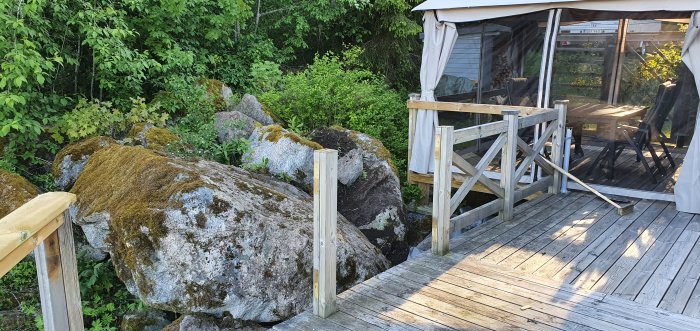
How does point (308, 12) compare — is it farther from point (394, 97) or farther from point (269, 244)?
point (269, 244)

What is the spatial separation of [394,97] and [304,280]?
546cm

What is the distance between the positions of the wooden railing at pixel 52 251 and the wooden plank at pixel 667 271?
3.23 m

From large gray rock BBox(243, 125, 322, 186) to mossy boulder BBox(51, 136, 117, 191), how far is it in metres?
1.56

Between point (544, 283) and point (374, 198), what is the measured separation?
2237 mm

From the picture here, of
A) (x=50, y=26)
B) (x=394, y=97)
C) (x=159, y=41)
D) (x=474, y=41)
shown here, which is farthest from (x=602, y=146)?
(x=50, y=26)

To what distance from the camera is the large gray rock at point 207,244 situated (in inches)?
141

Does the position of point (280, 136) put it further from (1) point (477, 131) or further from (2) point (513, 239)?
(2) point (513, 239)

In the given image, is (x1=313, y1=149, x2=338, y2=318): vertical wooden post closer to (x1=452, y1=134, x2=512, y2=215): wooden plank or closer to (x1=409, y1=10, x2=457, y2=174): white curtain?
(x1=452, y1=134, x2=512, y2=215): wooden plank

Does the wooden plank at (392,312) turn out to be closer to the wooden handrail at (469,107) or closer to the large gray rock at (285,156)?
the large gray rock at (285,156)

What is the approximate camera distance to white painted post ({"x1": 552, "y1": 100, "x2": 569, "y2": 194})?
583 cm

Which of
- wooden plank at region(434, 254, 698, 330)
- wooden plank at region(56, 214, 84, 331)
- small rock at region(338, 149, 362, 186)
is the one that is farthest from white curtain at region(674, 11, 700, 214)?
wooden plank at region(56, 214, 84, 331)

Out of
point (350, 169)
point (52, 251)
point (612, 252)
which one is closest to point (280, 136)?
point (350, 169)

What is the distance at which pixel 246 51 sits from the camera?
941 cm

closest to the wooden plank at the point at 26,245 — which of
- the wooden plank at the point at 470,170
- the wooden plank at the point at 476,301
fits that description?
the wooden plank at the point at 476,301
